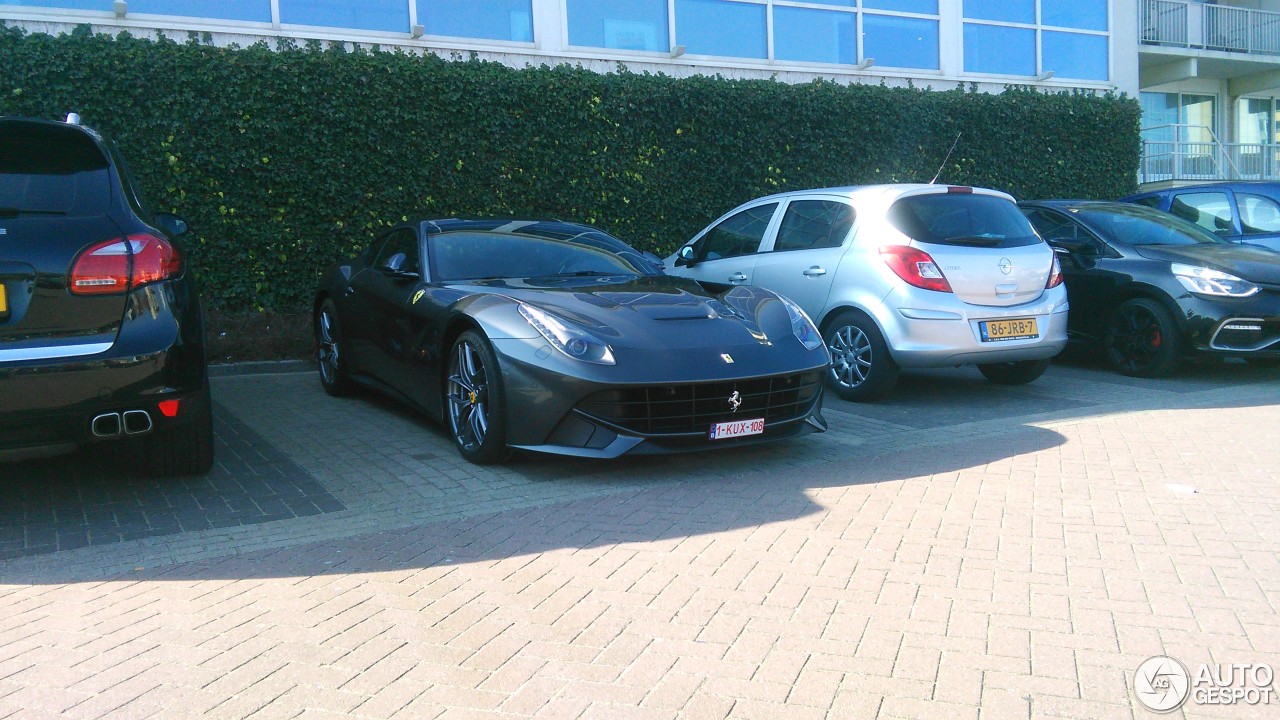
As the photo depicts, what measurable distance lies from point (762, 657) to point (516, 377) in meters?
2.55

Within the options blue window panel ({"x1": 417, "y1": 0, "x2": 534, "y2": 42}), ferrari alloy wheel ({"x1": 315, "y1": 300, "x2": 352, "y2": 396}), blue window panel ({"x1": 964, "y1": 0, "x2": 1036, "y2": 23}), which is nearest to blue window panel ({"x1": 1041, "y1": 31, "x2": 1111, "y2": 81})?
blue window panel ({"x1": 964, "y1": 0, "x2": 1036, "y2": 23})

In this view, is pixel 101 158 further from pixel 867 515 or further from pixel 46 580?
pixel 867 515

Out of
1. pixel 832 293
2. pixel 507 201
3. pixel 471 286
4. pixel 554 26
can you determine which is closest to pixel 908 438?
pixel 832 293

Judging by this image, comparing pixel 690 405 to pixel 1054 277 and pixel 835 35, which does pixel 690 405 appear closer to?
pixel 1054 277

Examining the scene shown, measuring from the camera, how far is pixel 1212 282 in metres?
8.36

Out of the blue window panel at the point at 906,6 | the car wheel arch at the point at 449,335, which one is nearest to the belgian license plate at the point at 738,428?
the car wheel arch at the point at 449,335

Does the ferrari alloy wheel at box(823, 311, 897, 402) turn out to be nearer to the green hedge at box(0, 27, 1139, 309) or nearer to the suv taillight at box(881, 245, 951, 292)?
the suv taillight at box(881, 245, 951, 292)

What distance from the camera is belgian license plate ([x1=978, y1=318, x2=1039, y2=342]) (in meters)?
7.29

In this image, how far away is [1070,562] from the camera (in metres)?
4.04

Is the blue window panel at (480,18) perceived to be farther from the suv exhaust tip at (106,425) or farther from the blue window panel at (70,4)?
the suv exhaust tip at (106,425)

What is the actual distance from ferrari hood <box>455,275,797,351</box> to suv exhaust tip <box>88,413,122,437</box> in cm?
212

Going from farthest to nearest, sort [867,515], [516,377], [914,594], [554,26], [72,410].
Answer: [554,26]
[516,377]
[867,515]
[72,410]
[914,594]

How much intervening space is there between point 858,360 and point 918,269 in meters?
0.82

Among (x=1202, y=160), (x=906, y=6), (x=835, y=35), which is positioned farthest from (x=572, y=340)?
(x=1202, y=160)
